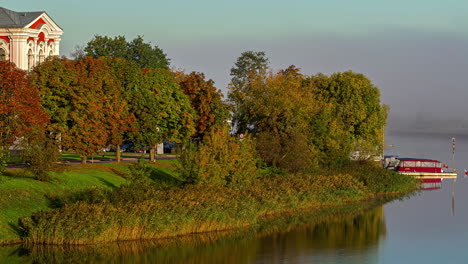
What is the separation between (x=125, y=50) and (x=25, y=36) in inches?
1369

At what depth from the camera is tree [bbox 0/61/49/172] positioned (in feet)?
181

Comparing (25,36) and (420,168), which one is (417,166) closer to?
(420,168)

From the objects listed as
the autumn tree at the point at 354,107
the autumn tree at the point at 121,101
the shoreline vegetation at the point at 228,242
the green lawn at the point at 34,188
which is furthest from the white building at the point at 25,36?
the shoreline vegetation at the point at 228,242

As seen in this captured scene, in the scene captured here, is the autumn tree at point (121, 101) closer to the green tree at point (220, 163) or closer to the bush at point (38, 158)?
the green tree at point (220, 163)

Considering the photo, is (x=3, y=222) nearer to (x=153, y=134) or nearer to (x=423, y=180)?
(x=153, y=134)

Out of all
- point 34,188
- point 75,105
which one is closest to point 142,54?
point 75,105

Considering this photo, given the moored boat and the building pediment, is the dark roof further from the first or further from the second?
the moored boat

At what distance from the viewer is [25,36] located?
9800 cm

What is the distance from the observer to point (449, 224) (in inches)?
2435

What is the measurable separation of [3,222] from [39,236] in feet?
8.52

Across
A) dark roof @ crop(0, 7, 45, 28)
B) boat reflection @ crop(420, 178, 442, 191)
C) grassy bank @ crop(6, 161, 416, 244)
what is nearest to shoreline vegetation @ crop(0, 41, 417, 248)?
grassy bank @ crop(6, 161, 416, 244)

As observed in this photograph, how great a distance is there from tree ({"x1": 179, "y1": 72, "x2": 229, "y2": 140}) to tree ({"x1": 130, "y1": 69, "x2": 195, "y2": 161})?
11.8ft

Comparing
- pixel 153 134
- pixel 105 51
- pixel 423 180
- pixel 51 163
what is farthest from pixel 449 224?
pixel 105 51

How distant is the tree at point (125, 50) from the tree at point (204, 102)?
148 ft
